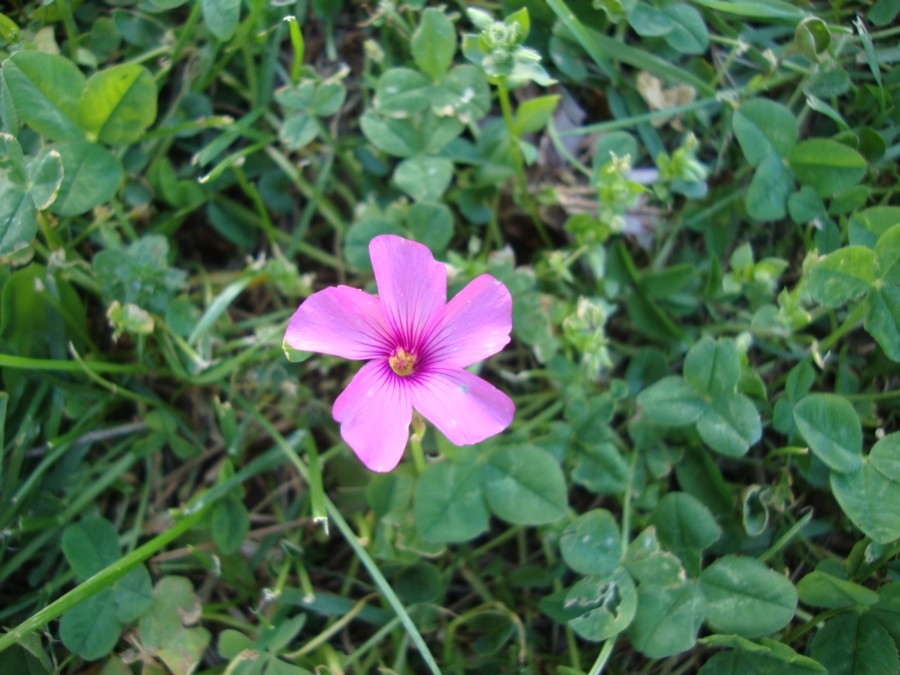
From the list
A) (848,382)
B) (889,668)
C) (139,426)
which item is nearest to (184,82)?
(139,426)

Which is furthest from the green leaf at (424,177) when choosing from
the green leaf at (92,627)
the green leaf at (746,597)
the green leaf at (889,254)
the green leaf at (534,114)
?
the green leaf at (92,627)

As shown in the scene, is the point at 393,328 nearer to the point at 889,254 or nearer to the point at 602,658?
the point at 602,658

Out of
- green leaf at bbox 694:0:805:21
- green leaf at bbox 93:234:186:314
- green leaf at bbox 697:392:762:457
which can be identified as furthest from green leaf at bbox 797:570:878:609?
green leaf at bbox 93:234:186:314

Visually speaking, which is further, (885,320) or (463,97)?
(463,97)

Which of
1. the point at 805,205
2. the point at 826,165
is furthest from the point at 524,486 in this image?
the point at 826,165

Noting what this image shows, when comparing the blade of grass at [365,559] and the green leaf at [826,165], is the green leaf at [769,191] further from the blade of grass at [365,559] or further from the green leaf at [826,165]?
the blade of grass at [365,559]

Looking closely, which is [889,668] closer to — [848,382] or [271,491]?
[848,382]

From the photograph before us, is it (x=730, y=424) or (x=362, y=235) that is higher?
(x=362, y=235)

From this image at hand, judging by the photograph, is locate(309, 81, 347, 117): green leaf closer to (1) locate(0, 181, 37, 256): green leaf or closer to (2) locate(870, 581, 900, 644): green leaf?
(1) locate(0, 181, 37, 256): green leaf

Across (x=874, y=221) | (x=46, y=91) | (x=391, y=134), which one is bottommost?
(x=874, y=221)
